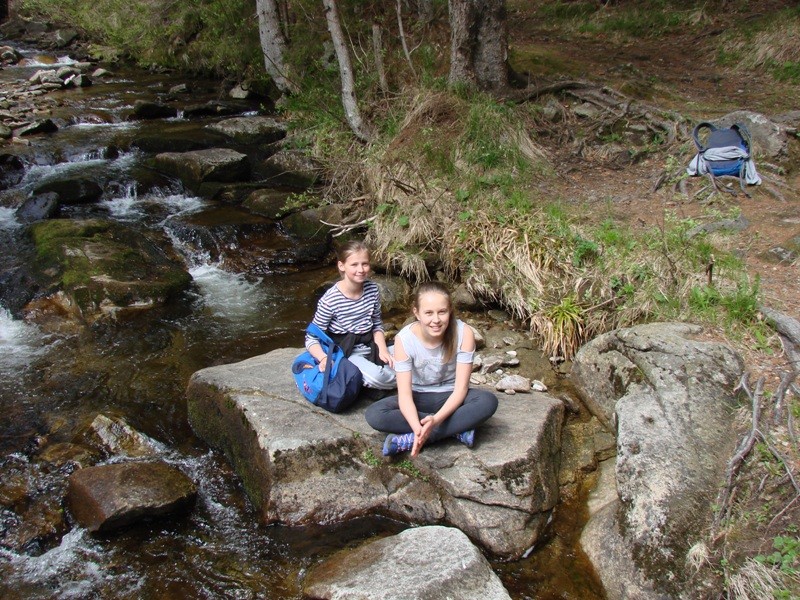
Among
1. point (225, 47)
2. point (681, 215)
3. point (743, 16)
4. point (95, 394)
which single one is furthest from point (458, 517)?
point (225, 47)

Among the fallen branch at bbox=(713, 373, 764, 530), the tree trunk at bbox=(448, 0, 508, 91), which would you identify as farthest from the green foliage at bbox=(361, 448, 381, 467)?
the tree trunk at bbox=(448, 0, 508, 91)

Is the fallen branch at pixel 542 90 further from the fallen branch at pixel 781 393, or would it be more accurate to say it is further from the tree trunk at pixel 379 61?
the fallen branch at pixel 781 393

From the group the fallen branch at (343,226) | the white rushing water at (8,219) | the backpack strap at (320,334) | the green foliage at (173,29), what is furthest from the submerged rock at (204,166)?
the backpack strap at (320,334)

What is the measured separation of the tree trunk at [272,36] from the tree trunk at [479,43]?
4.55 meters

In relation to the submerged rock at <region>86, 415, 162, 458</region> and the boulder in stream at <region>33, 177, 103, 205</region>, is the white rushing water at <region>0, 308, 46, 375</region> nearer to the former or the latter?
the submerged rock at <region>86, 415, 162, 458</region>

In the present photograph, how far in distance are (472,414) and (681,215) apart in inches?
162

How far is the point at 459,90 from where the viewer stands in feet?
31.2

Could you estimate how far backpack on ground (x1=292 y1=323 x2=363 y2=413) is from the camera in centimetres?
439

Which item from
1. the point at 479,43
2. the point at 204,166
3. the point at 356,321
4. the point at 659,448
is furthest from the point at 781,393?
the point at 204,166

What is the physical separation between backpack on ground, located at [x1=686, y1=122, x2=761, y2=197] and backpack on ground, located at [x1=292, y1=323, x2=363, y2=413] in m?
5.06

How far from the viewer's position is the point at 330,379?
14.5 feet

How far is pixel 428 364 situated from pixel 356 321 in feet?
2.35

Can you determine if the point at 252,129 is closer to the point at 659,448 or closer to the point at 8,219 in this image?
the point at 8,219

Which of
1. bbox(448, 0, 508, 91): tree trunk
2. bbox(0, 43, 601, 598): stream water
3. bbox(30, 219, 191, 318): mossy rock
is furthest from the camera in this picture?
bbox(448, 0, 508, 91): tree trunk
